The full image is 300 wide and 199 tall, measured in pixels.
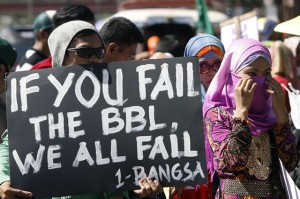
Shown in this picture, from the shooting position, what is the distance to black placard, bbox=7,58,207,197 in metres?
4.80

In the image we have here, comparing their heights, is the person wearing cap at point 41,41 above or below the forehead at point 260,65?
above

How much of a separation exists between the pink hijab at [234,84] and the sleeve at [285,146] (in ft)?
0.18

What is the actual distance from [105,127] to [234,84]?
83 cm

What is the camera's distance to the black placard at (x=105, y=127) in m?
4.80

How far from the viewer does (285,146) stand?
5281mm

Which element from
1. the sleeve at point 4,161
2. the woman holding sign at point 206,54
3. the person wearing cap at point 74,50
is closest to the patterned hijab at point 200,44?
the woman holding sign at point 206,54

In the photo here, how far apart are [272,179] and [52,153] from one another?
46.9 inches

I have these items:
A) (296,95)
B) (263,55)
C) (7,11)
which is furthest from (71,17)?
(7,11)

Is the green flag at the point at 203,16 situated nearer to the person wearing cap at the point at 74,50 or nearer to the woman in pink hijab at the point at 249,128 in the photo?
the woman in pink hijab at the point at 249,128

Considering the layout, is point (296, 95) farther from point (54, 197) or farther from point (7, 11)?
point (7, 11)

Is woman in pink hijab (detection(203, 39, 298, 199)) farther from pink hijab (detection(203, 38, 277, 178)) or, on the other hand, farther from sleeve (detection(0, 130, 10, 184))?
sleeve (detection(0, 130, 10, 184))

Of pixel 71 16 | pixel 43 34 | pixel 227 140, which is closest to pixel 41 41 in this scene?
pixel 43 34

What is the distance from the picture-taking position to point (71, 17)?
7.39 meters

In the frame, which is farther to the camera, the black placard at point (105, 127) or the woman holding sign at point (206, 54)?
the woman holding sign at point (206, 54)
